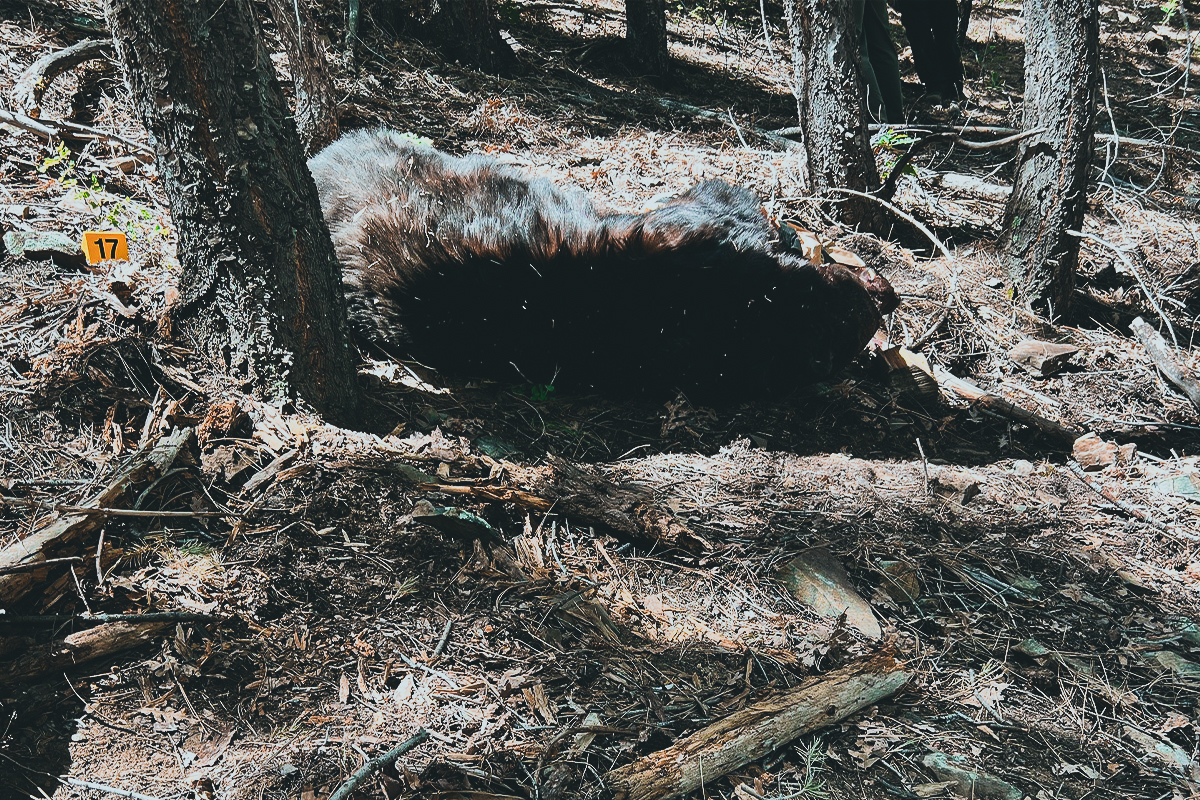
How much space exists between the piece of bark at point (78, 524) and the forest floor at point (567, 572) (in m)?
0.04

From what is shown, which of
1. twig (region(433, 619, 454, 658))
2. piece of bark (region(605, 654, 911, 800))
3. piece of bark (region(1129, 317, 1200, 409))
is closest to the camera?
piece of bark (region(605, 654, 911, 800))

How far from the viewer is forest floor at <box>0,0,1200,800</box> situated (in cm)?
226

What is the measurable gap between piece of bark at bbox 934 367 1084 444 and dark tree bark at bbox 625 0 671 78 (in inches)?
214

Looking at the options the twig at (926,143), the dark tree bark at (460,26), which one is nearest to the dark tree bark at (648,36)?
the dark tree bark at (460,26)

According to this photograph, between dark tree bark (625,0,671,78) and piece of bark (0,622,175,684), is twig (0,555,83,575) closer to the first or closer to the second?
piece of bark (0,622,175,684)

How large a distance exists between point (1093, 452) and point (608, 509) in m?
2.71

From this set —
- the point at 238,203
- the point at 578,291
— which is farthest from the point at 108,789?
the point at 578,291

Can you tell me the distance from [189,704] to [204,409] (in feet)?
3.89

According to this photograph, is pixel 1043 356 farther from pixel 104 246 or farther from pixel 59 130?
pixel 59 130

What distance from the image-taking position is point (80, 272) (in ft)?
11.8

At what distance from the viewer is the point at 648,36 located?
8.59 meters

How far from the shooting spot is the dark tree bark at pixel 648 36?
8570 millimetres

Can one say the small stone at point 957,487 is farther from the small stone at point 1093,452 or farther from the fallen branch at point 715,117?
the fallen branch at point 715,117

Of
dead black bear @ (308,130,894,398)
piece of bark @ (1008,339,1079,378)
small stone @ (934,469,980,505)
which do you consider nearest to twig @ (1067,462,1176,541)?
small stone @ (934,469,980,505)
